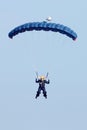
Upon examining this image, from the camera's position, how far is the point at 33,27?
136 m

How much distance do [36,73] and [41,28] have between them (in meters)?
3.84

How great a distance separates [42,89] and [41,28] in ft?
18.3

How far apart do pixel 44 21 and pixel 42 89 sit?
5757 millimetres

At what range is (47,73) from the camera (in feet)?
451

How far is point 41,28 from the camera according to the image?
136m

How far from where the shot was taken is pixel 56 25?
136 m

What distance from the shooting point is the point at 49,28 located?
136000 millimetres

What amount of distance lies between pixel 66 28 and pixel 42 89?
570cm

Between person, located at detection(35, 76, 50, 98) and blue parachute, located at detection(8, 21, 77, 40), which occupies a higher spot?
blue parachute, located at detection(8, 21, 77, 40)

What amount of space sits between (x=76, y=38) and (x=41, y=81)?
4.64m

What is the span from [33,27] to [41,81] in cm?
495

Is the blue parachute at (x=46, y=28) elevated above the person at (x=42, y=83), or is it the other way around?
the blue parachute at (x=46, y=28)

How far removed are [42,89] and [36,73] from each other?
1951 mm

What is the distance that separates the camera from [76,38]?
137 m
